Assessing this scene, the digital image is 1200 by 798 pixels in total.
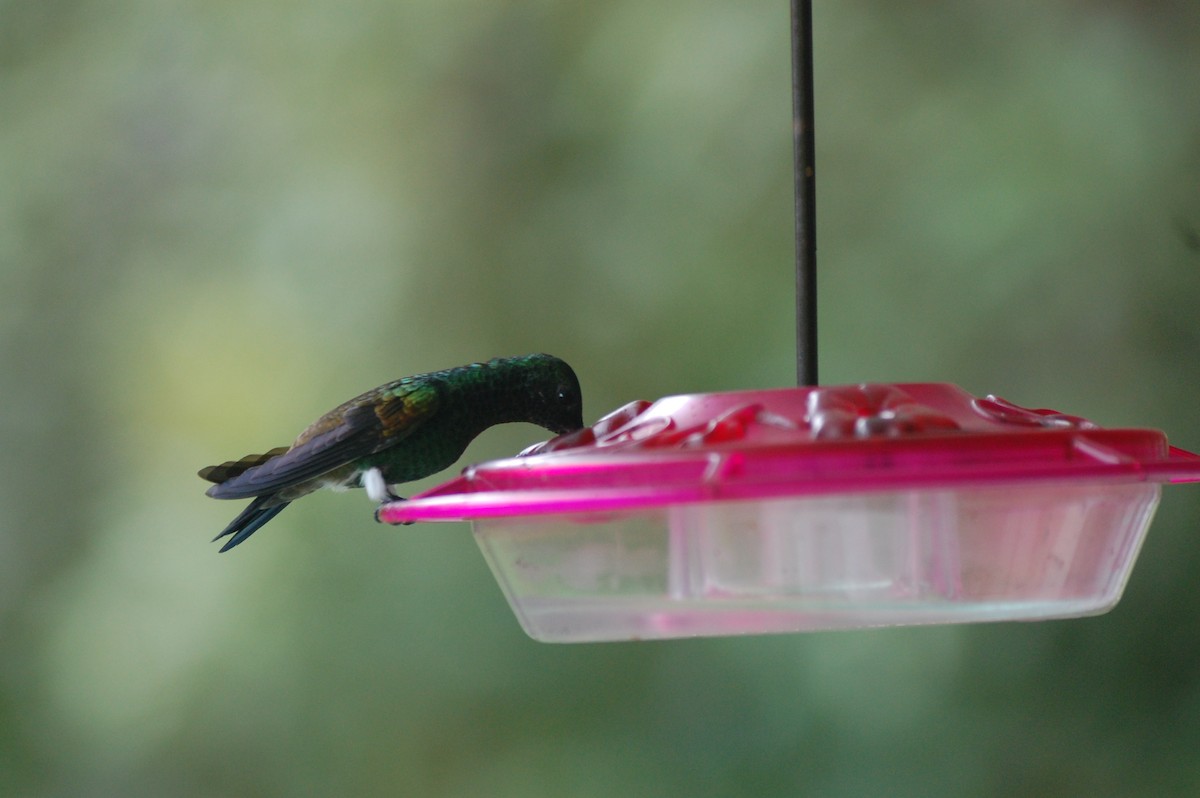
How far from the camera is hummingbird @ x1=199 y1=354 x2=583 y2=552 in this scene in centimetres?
156

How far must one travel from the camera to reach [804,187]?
3.18 feet

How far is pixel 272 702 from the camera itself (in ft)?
9.20

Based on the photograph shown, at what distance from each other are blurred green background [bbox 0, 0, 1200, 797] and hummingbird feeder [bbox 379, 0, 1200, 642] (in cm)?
179

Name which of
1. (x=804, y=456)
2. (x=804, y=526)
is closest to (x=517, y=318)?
(x=804, y=526)

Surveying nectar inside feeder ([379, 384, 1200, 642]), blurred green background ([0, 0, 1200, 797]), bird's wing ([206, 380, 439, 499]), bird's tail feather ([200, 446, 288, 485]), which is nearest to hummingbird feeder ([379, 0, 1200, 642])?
nectar inside feeder ([379, 384, 1200, 642])

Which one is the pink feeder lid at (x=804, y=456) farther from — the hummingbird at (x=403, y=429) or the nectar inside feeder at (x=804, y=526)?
the hummingbird at (x=403, y=429)

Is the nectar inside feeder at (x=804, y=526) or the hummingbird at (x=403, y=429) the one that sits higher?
the nectar inside feeder at (x=804, y=526)

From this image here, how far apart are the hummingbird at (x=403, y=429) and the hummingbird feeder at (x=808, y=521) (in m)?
0.64

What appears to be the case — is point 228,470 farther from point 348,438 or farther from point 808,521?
point 808,521

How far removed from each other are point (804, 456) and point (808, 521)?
14 centimetres

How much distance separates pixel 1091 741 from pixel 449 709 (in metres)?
1.38

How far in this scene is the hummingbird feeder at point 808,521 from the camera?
753 millimetres

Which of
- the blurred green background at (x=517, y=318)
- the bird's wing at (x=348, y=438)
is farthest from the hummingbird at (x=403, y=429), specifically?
the blurred green background at (x=517, y=318)

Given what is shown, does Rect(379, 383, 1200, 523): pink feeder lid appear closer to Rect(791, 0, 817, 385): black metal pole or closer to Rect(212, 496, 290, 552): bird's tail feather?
Rect(791, 0, 817, 385): black metal pole
